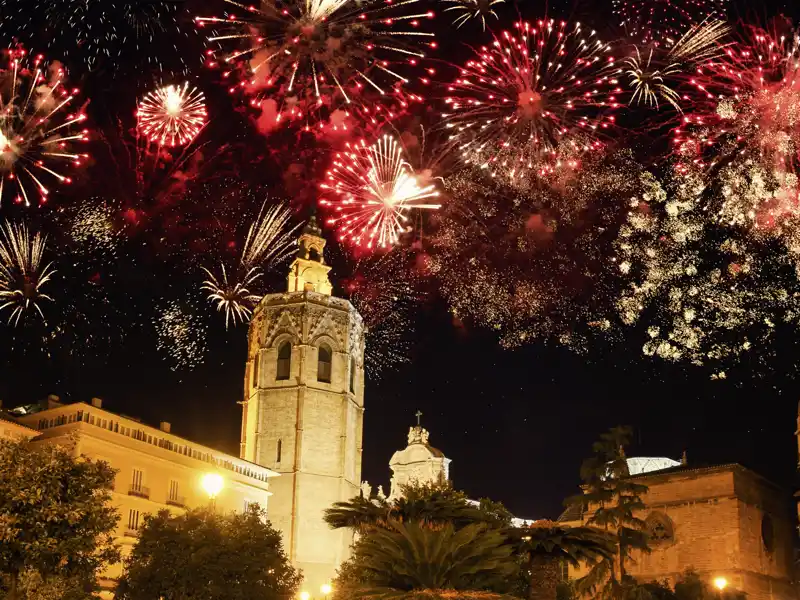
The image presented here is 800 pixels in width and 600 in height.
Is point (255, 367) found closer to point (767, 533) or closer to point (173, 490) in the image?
point (173, 490)

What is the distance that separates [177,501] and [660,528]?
2698cm

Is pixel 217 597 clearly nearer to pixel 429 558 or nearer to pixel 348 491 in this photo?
pixel 429 558

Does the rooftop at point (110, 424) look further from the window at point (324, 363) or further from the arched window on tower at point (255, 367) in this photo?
the window at point (324, 363)

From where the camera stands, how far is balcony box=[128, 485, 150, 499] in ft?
148

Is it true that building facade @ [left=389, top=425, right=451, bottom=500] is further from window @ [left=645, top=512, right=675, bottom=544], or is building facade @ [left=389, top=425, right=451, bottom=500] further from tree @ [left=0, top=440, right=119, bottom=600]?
tree @ [left=0, top=440, right=119, bottom=600]

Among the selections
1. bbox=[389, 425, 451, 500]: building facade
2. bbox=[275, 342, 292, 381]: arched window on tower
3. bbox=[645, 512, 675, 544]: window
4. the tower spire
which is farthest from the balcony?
bbox=[389, 425, 451, 500]: building facade

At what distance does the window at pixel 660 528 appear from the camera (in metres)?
54.1

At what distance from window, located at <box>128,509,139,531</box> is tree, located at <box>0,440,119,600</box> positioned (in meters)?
18.3

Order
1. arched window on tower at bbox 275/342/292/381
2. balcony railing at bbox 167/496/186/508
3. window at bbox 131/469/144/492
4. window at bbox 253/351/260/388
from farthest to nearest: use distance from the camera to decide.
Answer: window at bbox 253/351/260/388 < arched window on tower at bbox 275/342/292/381 < balcony railing at bbox 167/496/186/508 < window at bbox 131/469/144/492

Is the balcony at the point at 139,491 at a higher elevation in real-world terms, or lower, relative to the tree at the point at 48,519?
higher

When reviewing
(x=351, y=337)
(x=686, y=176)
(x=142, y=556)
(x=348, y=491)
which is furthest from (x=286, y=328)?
(x=686, y=176)

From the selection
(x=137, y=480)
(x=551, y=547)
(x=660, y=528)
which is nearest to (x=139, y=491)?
(x=137, y=480)

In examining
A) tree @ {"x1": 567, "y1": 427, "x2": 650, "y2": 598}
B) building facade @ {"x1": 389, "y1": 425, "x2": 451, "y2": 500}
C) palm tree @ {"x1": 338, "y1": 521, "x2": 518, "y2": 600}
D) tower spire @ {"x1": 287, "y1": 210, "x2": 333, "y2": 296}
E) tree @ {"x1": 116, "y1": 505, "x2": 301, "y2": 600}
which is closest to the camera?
palm tree @ {"x1": 338, "y1": 521, "x2": 518, "y2": 600}

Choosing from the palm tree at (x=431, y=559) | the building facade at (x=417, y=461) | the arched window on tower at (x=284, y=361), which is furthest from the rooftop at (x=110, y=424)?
the building facade at (x=417, y=461)
